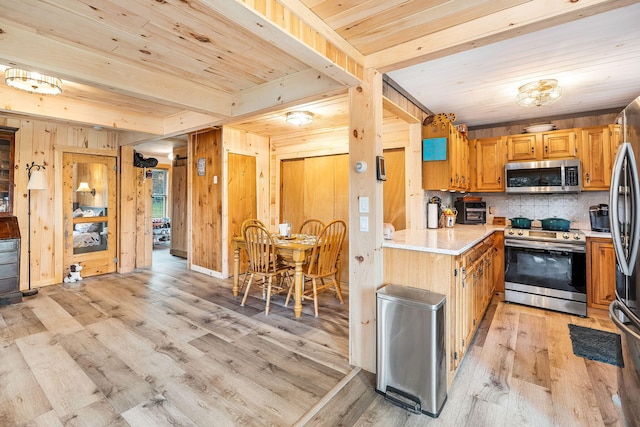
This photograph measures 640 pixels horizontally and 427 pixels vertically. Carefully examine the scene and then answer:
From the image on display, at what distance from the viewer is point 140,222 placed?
5.41 m

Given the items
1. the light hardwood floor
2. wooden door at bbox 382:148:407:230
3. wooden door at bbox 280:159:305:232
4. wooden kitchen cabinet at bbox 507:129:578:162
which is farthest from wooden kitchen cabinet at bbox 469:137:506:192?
wooden door at bbox 280:159:305:232

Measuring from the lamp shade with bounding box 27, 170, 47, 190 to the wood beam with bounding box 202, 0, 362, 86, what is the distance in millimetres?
4239

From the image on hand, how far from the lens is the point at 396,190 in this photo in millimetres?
4012

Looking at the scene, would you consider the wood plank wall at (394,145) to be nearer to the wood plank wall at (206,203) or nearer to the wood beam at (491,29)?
the wood beam at (491,29)

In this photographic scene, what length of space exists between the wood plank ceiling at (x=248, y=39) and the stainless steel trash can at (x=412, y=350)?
1.56 metres

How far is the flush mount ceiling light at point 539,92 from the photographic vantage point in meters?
2.74

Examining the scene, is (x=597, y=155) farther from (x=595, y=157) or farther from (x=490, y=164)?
(x=490, y=164)

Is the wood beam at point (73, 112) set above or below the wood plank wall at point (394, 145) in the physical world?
above

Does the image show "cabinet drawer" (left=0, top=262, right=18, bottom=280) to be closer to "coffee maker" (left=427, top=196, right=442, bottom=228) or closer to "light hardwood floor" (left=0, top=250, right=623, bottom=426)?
"light hardwood floor" (left=0, top=250, right=623, bottom=426)

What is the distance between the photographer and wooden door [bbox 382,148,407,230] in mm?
3936

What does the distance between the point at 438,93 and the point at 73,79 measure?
10.6 feet

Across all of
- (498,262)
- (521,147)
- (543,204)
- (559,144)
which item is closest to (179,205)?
(498,262)

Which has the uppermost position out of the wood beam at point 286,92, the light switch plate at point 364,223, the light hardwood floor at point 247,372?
the wood beam at point 286,92

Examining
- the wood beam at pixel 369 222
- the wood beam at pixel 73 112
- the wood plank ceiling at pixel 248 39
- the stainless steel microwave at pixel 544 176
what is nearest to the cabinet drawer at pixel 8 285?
the wood beam at pixel 73 112
